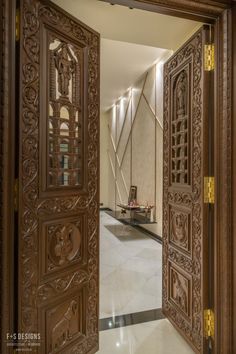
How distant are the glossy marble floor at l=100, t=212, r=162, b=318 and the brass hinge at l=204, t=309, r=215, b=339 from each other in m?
0.77

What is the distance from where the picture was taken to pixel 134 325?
1925 mm

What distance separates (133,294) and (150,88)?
3.85 m

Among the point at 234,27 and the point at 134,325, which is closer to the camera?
the point at 234,27

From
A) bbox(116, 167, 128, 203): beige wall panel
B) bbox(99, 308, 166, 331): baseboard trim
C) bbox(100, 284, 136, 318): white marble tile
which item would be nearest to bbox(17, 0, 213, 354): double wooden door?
bbox(99, 308, 166, 331): baseboard trim

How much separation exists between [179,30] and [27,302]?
80.6 inches

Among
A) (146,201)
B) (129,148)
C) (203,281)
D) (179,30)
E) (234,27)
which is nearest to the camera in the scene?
(234,27)

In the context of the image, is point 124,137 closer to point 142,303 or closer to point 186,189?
point 142,303

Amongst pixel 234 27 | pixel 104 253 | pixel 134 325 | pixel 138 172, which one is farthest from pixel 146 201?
pixel 234 27

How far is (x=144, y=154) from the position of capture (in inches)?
202

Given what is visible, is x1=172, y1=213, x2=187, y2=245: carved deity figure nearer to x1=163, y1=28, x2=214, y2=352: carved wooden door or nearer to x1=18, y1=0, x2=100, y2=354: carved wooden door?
x1=163, y1=28, x2=214, y2=352: carved wooden door

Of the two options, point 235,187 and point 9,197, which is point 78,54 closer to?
point 9,197

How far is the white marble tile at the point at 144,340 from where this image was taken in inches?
64.4

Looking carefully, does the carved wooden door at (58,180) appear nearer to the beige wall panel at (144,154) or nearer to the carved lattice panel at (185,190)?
the carved lattice panel at (185,190)

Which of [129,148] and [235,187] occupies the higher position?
[129,148]
